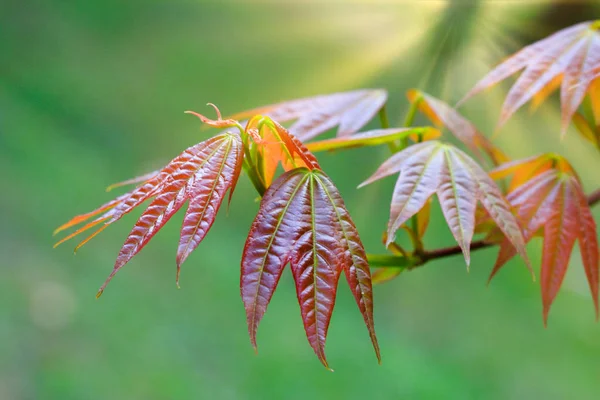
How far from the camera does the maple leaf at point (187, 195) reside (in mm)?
308

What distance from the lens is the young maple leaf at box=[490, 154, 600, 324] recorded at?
434 millimetres

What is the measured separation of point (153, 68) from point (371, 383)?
115 centimetres

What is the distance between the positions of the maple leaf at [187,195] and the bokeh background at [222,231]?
1.15 metres

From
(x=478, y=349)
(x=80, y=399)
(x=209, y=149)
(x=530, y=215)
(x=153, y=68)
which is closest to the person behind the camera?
(x=209, y=149)

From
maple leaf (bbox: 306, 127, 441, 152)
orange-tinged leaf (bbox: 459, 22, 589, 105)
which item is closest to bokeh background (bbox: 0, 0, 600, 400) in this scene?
orange-tinged leaf (bbox: 459, 22, 589, 105)

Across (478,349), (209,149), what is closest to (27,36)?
(478,349)

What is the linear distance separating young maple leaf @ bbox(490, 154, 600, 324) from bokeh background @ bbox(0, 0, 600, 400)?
106 cm

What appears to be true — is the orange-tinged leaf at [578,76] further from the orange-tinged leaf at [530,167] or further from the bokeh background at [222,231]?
the bokeh background at [222,231]

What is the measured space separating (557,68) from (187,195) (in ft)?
1.08

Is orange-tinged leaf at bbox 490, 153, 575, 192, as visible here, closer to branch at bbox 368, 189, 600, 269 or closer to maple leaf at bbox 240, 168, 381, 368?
branch at bbox 368, 189, 600, 269

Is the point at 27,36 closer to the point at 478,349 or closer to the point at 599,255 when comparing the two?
the point at 478,349

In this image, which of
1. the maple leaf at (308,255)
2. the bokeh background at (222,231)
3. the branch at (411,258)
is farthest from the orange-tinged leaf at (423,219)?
the bokeh background at (222,231)

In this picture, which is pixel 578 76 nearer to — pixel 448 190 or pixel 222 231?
pixel 448 190

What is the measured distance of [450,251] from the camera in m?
0.46
